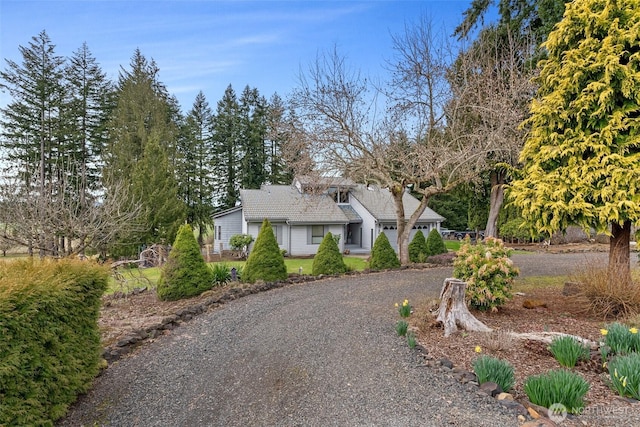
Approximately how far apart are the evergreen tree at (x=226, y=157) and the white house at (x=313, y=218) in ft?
32.6

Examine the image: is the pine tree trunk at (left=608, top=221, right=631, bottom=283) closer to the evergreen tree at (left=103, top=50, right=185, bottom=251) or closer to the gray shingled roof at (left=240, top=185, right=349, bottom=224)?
the gray shingled roof at (left=240, top=185, right=349, bottom=224)

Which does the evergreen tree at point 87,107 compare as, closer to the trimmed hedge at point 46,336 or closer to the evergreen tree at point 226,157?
the evergreen tree at point 226,157

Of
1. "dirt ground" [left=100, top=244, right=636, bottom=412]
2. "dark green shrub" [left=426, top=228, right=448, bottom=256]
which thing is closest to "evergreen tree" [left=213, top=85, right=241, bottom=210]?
"dark green shrub" [left=426, top=228, right=448, bottom=256]

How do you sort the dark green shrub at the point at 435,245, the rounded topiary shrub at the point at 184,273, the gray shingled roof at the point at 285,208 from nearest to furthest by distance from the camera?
the rounded topiary shrub at the point at 184,273 < the dark green shrub at the point at 435,245 < the gray shingled roof at the point at 285,208

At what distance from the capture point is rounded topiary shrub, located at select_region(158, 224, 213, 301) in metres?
8.12

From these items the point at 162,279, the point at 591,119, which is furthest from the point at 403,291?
the point at 162,279

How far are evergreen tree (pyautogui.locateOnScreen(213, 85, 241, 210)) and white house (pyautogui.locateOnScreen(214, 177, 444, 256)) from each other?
9945mm

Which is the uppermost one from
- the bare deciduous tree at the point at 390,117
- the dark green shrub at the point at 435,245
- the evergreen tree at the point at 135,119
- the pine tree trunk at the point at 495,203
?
the evergreen tree at the point at 135,119

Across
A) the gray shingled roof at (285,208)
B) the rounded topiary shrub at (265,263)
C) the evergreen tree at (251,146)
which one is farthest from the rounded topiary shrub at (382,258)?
the evergreen tree at (251,146)

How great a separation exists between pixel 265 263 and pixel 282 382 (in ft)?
20.2

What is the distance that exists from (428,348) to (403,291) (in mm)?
4083

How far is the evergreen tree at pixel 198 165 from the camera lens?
27.9 metres

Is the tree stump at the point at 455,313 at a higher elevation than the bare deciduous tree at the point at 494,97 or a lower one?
lower

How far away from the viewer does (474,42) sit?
14.5m
